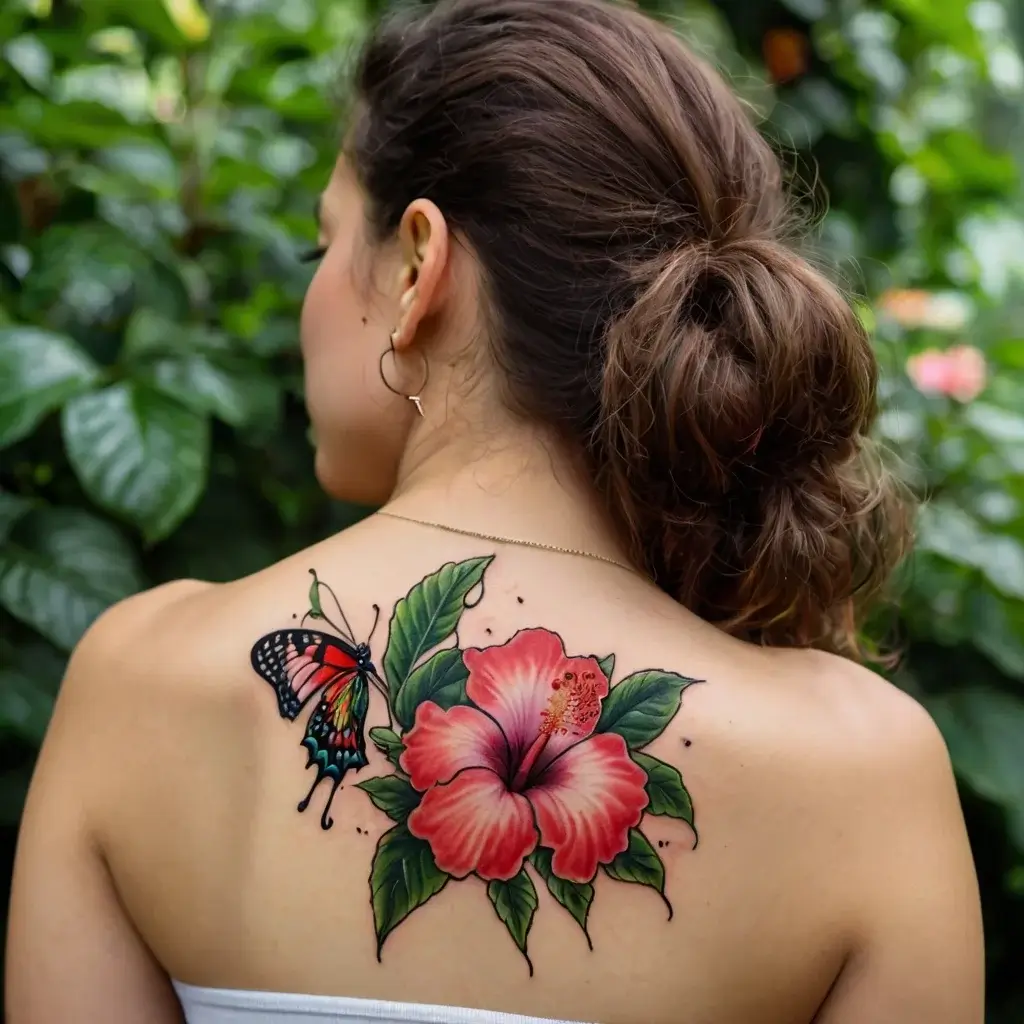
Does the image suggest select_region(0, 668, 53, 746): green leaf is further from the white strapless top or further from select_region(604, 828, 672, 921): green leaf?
select_region(604, 828, 672, 921): green leaf

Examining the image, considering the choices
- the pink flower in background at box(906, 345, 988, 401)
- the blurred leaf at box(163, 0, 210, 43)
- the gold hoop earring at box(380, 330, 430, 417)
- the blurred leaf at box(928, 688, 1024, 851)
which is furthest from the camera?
the pink flower in background at box(906, 345, 988, 401)

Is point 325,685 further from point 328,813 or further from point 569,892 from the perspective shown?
point 569,892

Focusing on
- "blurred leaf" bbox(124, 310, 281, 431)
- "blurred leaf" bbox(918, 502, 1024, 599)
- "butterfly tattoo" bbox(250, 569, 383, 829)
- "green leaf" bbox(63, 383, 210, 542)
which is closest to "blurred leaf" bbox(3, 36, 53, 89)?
"blurred leaf" bbox(124, 310, 281, 431)

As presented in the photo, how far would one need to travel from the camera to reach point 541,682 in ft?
3.16

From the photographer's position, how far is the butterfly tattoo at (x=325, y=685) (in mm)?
956

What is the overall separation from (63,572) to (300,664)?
0.41 m

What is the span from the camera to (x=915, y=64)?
2088 mm

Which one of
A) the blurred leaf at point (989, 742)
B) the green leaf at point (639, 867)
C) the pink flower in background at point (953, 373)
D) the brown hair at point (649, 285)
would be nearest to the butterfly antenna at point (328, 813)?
the green leaf at point (639, 867)

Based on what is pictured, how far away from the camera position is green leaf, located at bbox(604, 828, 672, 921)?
3.07ft

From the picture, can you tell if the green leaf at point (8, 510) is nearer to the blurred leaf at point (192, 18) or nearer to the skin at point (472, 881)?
the skin at point (472, 881)

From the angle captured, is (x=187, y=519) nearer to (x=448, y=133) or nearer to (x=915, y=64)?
(x=448, y=133)

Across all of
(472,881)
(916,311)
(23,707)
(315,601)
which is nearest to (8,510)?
(23,707)

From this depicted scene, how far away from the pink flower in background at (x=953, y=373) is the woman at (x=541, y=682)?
801 millimetres

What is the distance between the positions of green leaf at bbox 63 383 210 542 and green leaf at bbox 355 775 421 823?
0.40 metres
